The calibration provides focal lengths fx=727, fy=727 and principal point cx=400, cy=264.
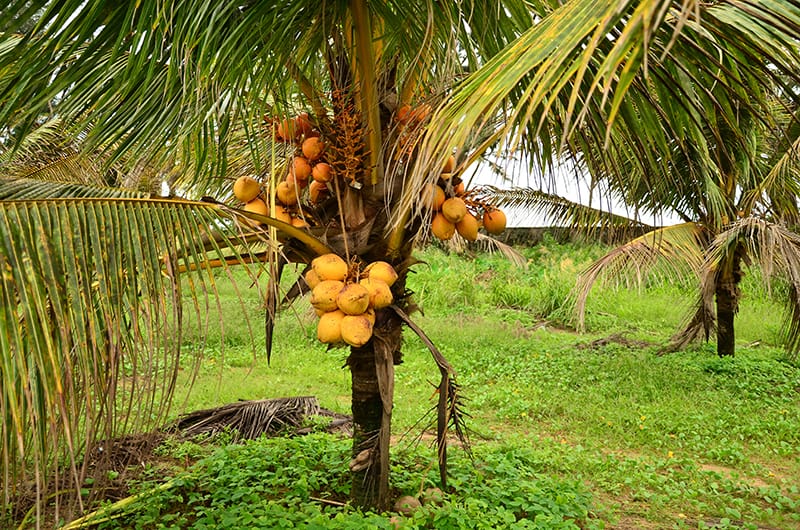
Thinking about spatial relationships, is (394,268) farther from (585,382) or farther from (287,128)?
(585,382)

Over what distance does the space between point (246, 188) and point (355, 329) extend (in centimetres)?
67

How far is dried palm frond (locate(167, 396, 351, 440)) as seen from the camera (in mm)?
4738

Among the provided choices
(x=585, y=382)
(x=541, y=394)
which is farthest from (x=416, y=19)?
(x=585, y=382)

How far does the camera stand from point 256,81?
2463mm

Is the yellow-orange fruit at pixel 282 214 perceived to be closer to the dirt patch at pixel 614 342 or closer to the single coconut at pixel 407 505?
the single coconut at pixel 407 505

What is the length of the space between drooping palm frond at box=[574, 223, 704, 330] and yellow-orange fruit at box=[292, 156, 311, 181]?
399 centimetres

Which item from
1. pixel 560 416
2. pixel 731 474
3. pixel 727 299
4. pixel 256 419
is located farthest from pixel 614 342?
pixel 256 419

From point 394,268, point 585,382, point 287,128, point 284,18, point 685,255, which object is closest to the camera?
point 284,18

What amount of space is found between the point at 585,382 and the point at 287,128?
4808mm

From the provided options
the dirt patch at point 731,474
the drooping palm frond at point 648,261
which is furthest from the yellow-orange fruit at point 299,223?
the drooping palm frond at point 648,261

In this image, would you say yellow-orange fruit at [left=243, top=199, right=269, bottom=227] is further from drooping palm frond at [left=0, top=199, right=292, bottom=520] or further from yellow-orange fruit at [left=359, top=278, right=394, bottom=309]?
drooping palm frond at [left=0, top=199, right=292, bottom=520]

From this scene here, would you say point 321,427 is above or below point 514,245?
below

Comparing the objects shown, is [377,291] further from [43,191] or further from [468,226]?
[43,191]

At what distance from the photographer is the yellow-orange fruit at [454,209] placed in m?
2.66
